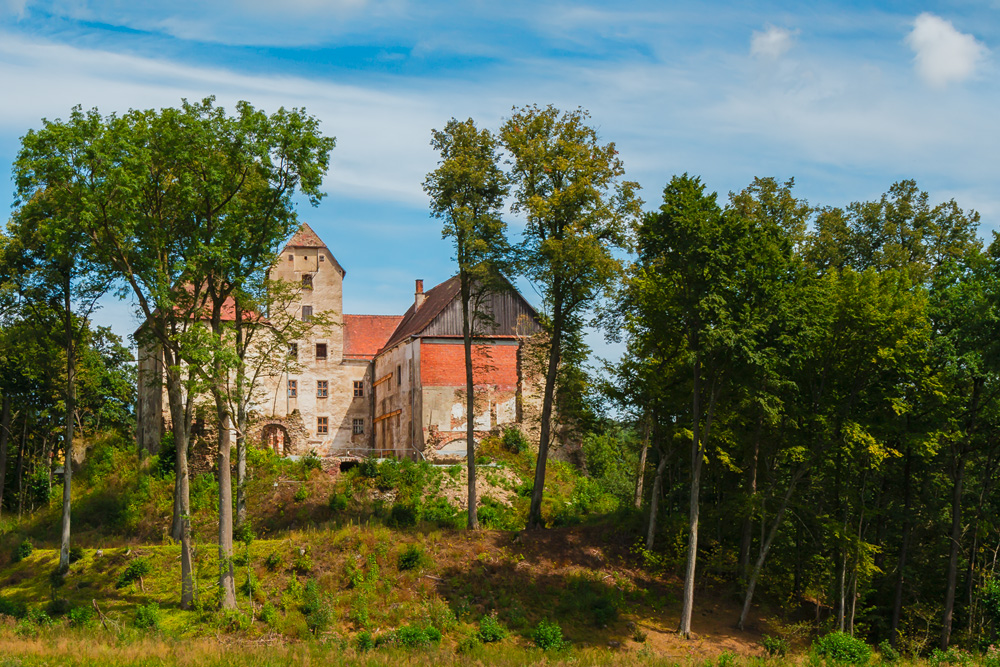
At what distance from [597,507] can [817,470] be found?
458 inches

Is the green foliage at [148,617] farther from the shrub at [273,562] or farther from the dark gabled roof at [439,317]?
the dark gabled roof at [439,317]

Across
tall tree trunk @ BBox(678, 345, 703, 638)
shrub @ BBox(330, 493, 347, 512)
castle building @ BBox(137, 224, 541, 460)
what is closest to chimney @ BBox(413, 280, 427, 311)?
castle building @ BBox(137, 224, 541, 460)

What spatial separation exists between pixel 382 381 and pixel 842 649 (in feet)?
104

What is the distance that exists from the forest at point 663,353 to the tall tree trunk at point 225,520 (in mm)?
76

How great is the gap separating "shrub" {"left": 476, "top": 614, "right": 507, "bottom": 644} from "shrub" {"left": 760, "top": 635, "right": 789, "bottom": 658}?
6909 millimetres

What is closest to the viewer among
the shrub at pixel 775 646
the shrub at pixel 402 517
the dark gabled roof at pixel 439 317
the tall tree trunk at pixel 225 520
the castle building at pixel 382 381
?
the shrub at pixel 775 646

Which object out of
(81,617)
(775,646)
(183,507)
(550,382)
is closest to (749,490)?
(775,646)

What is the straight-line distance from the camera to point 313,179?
23250 millimetres

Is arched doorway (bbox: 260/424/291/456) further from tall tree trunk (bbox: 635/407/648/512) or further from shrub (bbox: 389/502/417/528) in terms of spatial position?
tall tree trunk (bbox: 635/407/648/512)

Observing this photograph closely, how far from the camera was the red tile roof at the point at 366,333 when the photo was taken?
51562mm

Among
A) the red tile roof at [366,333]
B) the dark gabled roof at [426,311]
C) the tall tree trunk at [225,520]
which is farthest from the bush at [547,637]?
the red tile roof at [366,333]

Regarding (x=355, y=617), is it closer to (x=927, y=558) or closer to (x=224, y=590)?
(x=224, y=590)

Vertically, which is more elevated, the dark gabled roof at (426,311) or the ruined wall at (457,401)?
the dark gabled roof at (426,311)

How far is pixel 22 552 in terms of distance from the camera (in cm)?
2794
